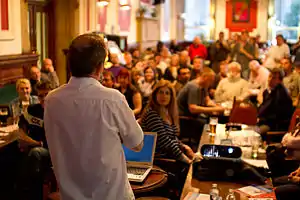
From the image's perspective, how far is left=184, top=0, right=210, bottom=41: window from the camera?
67.0 ft

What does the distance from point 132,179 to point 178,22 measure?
1620cm

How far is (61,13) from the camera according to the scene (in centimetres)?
820

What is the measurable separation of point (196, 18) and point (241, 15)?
6.22 feet

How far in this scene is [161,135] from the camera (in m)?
3.97

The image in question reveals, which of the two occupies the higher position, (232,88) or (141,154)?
(232,88)

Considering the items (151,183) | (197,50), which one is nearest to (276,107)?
(151,183)

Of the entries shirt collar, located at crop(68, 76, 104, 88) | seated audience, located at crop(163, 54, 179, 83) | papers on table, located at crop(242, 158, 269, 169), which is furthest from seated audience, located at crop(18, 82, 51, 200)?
seated audience, located at crop(163, 54, 179, 83)

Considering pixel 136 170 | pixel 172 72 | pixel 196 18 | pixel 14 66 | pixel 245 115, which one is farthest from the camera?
pixel 196 18

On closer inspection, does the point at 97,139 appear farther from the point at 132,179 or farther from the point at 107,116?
the point at 132,179

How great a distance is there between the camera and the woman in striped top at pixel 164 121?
3.98 m

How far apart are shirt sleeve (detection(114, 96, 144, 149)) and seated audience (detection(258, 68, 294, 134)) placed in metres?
3.95

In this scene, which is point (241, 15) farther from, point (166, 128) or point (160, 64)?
point (166, 128)

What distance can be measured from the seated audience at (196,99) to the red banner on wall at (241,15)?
14.2 m

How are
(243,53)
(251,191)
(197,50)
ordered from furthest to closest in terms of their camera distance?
1. (197,50)
2. (243,53)
3. (251,191)
